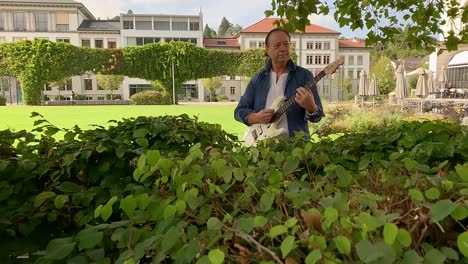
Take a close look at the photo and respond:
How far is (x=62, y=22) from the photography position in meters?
63.0

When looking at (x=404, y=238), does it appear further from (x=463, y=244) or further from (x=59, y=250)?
(x=59, y=250)

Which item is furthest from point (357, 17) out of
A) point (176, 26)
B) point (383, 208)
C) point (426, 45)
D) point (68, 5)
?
point (68, 5)

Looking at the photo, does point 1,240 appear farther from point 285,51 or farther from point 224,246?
point 285,51

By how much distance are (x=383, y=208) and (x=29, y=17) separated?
230 ft

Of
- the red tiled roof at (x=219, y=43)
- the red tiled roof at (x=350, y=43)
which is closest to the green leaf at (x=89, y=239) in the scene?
the red tiled roof at (x=219, y=43)

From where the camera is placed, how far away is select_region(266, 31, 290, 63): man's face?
131 inches

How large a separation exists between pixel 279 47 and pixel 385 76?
5552cm

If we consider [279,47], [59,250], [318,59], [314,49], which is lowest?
[59,250]

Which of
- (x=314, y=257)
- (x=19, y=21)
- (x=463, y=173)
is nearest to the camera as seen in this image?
(x=314, y=257)

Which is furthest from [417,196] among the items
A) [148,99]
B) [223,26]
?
[223,26]

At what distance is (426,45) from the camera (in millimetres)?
5203

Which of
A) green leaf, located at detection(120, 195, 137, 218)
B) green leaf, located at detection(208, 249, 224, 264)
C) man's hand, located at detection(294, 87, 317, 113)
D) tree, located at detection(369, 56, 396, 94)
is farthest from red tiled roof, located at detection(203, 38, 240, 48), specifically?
green leaf, located at detection(208, 249, 224, 264)

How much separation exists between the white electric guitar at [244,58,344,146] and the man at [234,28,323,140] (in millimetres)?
43

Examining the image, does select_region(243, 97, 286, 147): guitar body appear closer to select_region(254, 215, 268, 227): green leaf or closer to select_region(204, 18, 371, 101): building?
select_region(254, 215, 268, 227): green leaf
